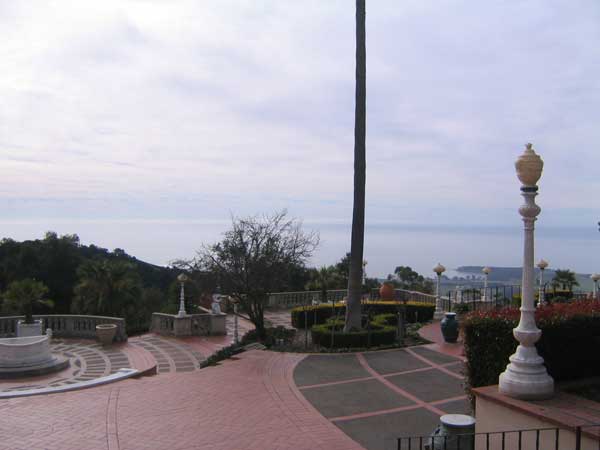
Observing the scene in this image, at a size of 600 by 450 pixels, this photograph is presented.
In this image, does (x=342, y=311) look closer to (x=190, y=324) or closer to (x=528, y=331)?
(x=190, y=324)

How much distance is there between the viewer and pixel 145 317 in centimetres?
2606

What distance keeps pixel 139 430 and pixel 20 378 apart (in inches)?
310

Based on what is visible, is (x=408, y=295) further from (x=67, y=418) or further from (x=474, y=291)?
(x=67, y=418)

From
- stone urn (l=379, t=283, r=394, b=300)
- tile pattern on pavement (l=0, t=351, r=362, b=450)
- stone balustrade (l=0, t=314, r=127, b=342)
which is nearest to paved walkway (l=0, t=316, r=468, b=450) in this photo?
tile pattern on pavement (l=0, t=351, r=362, b=450)

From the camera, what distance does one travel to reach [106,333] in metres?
17.7

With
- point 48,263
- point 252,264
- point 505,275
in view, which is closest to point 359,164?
point 252,264

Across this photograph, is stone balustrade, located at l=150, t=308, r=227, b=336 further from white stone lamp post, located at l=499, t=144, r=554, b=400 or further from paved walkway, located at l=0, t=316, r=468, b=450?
white stone lamp post, located at l=499, t=144, r=554, b=400

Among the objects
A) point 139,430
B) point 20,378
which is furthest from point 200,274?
point 139,430

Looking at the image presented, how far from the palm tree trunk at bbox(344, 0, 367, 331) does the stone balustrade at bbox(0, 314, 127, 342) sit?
857 centimetres

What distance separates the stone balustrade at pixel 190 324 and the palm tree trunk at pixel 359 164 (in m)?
6.14

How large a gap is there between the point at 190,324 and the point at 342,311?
5.73 meters

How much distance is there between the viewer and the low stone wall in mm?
19062

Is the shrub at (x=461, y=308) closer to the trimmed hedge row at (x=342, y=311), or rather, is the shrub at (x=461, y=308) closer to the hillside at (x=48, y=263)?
the trimmed hedge row at (x=342, y=311)

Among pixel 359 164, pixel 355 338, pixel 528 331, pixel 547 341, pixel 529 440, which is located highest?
pixel 359 164
